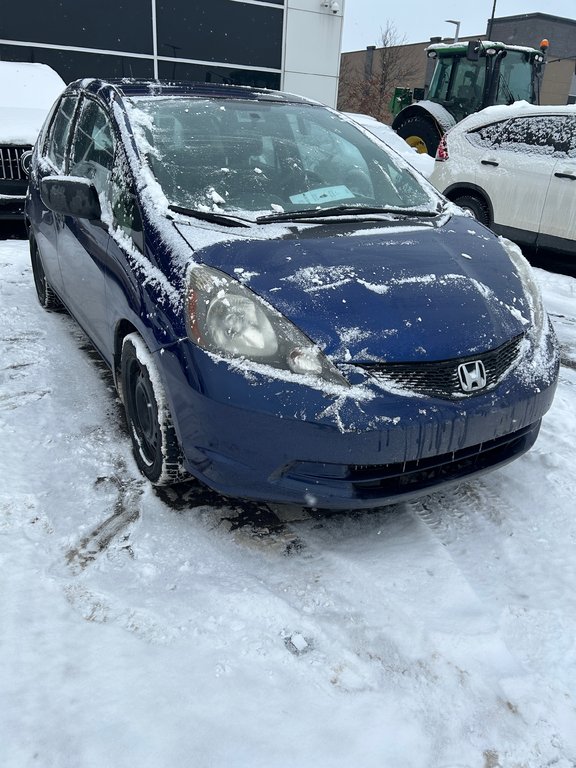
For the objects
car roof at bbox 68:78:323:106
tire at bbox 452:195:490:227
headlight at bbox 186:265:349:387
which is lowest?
tire at bbox 452:195:490:227

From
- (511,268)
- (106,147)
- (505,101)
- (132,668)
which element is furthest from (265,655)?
(505,101)

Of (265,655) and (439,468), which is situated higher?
(439,468)

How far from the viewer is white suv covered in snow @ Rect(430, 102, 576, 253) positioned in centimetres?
620

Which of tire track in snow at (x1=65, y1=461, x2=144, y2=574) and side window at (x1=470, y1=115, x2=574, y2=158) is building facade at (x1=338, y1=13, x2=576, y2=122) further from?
tire track in snow at (x1=65, y1=461, x2=144, y2=574)

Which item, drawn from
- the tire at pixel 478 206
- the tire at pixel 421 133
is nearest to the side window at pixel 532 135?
the tire at pixel 478 206

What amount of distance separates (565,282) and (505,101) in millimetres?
8463

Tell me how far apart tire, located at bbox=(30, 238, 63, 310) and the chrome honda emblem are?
327 cm

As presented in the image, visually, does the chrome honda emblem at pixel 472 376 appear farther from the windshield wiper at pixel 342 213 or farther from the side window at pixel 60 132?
the side window at pixel 60 132

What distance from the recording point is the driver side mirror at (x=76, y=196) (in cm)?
280

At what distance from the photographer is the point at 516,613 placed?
205cm

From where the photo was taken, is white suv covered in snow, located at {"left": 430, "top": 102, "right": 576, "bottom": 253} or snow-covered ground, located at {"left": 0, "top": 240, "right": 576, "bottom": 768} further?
white suv covered in snow, located at {"left": 430, "top": 102, "right": 576, "bottom": 253}

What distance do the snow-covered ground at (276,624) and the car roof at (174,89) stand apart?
1.85 metres

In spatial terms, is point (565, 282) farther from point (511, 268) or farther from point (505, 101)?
point (505, 101)

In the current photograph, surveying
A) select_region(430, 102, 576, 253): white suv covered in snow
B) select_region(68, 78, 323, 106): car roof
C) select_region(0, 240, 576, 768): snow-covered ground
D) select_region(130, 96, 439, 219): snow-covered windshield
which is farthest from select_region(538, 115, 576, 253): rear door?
select_region(0, 240, 576, 768): snow-covered ground
